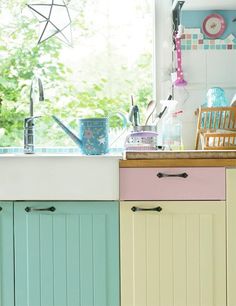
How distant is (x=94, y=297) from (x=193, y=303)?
1.43 feet

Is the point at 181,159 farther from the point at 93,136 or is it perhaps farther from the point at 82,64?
the point at 82,64

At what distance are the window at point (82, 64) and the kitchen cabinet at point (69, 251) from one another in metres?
0.80

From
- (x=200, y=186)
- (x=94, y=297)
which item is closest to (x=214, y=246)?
(x=200, y=186)

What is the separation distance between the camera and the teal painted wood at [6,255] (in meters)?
2.38

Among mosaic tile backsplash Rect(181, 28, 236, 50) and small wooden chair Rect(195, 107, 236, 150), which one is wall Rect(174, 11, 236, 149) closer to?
mosaic tile backsplash Rect(181, 28, 236, 50)

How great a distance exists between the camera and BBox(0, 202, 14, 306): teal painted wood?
2.38 metres

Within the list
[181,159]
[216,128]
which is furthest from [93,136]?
[216,128]

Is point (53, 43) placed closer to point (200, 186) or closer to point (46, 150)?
point (46, 150)

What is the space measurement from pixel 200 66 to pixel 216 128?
40 cm

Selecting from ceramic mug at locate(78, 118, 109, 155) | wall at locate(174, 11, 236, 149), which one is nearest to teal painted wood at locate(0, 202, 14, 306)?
ceramic mug at locate(78, 118, 109, 155)

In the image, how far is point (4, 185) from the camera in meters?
2.38

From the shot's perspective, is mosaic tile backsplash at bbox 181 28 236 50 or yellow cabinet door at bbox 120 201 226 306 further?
mosaic tile backsplash at bbox 181 28 236 50

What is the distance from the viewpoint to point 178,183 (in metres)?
2.34

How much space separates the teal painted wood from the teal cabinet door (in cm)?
3
